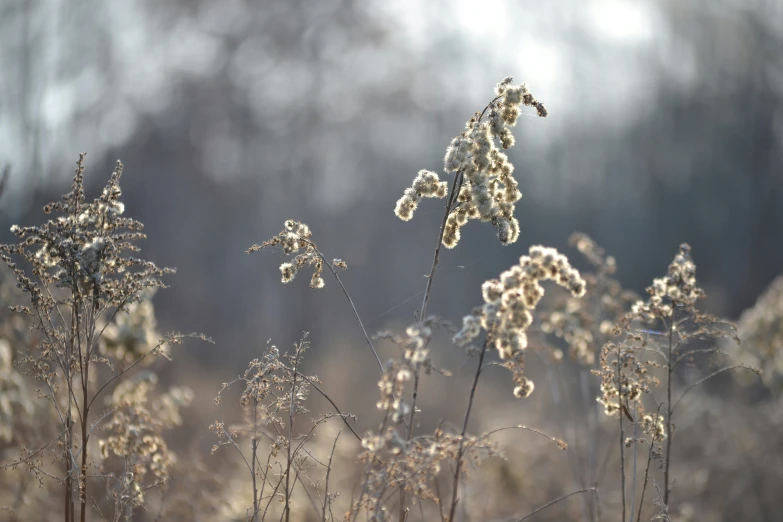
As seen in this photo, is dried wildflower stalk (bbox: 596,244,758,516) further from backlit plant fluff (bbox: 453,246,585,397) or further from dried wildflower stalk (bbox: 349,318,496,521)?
dried wildflower stalk (bbox: 349,318,496,521)

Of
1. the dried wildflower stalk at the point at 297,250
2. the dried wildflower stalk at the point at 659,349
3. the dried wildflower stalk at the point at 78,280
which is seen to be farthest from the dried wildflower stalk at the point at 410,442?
the dried wildflower stalk at the point at 78,280

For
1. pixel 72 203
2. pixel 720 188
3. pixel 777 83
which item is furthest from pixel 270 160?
pixel 720 188

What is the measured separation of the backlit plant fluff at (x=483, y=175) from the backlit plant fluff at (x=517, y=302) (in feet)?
1.09

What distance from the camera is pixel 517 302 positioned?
1927mm

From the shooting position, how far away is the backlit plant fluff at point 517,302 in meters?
1.91

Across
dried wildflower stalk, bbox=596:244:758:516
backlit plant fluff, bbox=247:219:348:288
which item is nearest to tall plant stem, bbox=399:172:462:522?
backlit plant fluff, bbox=247:219:348:288

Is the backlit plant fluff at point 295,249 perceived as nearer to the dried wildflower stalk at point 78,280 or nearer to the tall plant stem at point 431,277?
the tall plant stem at point 431,277

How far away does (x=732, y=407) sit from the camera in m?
9.12

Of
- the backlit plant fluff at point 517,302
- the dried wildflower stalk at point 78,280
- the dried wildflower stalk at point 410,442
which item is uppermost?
the dried wildflower stalk at point 78,280

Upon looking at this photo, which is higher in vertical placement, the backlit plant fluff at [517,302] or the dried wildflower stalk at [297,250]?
the dried wildflower stalk at [297,250]

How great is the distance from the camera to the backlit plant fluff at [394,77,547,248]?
2.30 metres

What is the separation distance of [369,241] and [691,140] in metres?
14.2

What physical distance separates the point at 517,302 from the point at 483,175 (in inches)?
22.6

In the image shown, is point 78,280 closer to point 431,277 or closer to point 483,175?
point 431,277
